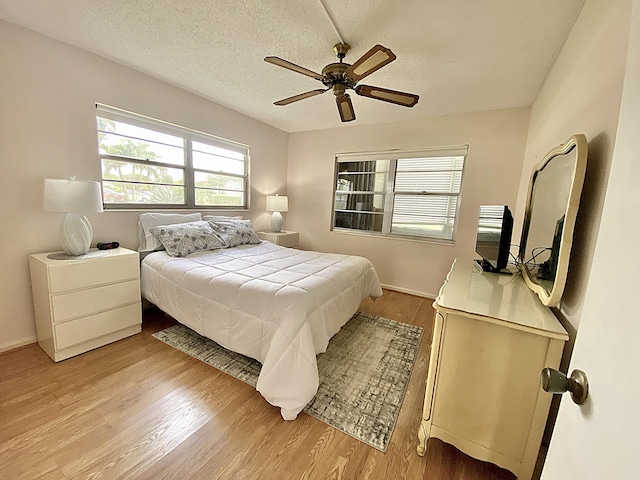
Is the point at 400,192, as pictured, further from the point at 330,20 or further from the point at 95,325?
the point at 95,325

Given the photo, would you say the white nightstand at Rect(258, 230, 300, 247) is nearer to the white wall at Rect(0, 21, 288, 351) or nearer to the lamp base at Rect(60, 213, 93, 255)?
the white wall at Rect(0, 21, 288, 351)

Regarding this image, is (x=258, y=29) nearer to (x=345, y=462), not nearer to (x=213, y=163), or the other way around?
(x=213, y=163)

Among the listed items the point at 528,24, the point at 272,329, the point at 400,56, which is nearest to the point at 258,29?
the point at 400,56

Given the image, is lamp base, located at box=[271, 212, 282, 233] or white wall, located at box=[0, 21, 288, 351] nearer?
white wall, located at box=[0, 21, 288, 351]

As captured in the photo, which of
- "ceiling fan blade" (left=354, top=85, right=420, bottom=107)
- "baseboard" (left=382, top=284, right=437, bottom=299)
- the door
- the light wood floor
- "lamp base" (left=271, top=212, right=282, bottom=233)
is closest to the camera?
the door

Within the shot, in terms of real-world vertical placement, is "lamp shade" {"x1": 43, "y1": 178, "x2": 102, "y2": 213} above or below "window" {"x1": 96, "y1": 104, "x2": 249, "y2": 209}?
below

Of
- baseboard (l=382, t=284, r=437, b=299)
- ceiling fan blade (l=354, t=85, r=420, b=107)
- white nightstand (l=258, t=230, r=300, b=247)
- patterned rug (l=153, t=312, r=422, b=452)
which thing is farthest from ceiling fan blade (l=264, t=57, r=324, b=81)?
baseboard (l=382, t=284, r=437, b=299)

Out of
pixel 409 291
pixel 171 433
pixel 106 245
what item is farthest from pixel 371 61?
pixel 409 291

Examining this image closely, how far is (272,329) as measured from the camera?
160 cm

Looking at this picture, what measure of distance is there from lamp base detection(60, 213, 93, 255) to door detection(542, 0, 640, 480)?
9.26 feet

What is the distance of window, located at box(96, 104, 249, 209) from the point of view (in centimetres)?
246

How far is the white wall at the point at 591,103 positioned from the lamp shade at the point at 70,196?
9.70 ft

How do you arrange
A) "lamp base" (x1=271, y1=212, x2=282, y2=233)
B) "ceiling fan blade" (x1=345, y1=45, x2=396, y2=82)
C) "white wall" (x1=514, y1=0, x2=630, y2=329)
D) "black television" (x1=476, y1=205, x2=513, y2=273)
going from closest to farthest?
"white wall" (x1=514, y1=0, x2=630, y2=329)
"ceiling fan blade" (x1=345, y1=45, x2=396, y2=82)
"black television" (x1=476, y1=205, x2=513, y2=273)
"lamp base" (x1=271, y1=212, x2=282, y2=233)

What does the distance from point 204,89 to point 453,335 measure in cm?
327
